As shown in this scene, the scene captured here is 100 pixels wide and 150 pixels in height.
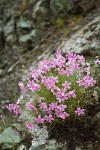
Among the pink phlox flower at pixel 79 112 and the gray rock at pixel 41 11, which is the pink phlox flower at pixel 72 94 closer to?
the pink phlox flower at pixel 79 112

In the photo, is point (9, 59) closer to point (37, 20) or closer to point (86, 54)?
point (37, 20)

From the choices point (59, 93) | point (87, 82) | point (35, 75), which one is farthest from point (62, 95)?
point (35, 75)

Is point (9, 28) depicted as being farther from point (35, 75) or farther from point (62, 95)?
point (62, 95)

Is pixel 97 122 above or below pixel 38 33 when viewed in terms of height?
below

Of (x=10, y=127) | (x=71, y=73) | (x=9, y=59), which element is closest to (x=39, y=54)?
(x=9, y=59)

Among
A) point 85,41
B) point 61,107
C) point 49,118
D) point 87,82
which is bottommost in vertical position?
point 49,118

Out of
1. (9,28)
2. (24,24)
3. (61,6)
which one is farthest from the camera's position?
(9,28)
